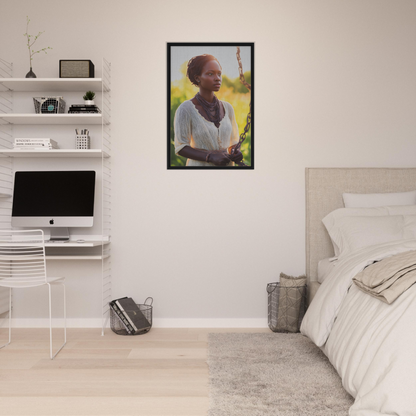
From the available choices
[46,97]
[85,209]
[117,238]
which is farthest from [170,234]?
[46,97]

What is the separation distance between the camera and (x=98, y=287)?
3377mm

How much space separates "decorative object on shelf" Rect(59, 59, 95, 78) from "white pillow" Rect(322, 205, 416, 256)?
2.16 m

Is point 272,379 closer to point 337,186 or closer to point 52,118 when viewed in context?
point 337,186

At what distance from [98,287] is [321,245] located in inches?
72.8

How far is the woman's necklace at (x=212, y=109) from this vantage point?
340 centimetres

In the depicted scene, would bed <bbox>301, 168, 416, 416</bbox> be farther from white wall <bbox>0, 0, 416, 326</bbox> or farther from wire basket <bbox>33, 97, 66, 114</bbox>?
wire basket <bbox>33, 97, 66, 114</bbox>

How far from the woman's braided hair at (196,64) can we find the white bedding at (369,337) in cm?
195

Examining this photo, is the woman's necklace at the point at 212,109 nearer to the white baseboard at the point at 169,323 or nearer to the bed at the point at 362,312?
the bed at the point at 362,312

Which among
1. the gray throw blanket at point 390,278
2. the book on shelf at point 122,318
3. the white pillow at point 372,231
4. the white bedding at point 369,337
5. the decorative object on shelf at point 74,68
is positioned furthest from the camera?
the decorative object on shelf at point 74,68

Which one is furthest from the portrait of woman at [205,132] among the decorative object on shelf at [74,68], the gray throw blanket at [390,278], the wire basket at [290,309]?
the gray throw blanket at [390,278]

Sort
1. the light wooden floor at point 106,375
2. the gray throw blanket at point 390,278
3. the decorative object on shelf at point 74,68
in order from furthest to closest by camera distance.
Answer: the decorative object on shelf at point 74,68 < the light wooden floor at point 106,375 < the gray throw blanket at point 390,278

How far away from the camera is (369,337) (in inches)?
70.0

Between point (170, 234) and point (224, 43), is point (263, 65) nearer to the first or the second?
point (224, 43)

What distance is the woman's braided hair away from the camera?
3.40 meters
